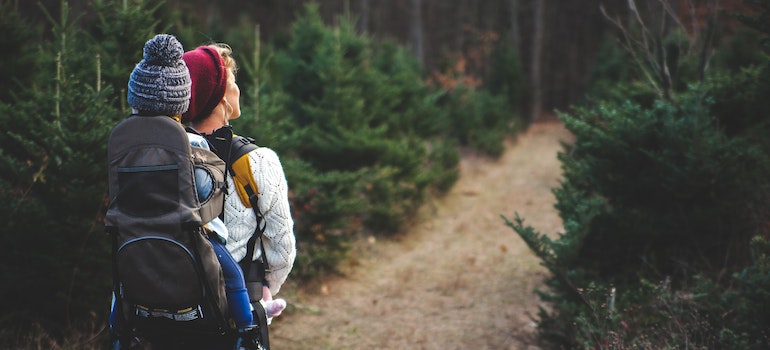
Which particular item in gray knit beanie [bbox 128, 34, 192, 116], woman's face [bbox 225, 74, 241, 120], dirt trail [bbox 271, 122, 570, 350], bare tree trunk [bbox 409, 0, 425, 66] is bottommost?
dirt trail [bbox 271, 122, 570, 350]

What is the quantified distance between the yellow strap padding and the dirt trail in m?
3.45

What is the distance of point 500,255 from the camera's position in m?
8.52

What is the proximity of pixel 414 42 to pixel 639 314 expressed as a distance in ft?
61.8

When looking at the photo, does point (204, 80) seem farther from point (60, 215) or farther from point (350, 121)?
point (350, 121)

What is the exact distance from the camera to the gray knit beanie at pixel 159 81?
2.21m

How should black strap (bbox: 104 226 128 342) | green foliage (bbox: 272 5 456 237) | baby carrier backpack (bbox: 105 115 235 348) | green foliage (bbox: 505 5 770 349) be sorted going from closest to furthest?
baby carrier backpack (bbox: 105 115 235 348) → black strap (bbox: 104 226 128 342) → green foliage (bbox: 505 5 770 349) → green foliage (bbox: 272 5 456 237)

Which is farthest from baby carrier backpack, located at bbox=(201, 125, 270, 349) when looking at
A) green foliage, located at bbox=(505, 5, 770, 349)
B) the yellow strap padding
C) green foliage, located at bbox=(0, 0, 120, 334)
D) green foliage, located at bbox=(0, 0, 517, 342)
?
green foliage, located at bbox=(505, 5, 770, 349)

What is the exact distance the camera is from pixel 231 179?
2.49 meters

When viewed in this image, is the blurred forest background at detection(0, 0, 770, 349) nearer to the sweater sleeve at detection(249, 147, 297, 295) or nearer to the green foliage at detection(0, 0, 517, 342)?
the green foliage at detection(0, 0, 517, 342)

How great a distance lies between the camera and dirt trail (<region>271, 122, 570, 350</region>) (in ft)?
19.1

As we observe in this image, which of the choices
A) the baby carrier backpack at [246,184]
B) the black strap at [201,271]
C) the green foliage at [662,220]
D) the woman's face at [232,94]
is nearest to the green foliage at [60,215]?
Answer: the woman's face at [232,94]

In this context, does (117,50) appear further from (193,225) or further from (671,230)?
(671,230)

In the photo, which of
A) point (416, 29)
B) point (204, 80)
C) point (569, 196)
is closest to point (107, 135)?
point (204, 80)

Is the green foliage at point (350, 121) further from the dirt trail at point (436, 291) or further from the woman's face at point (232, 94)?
the woman's face at point (232, 94)
